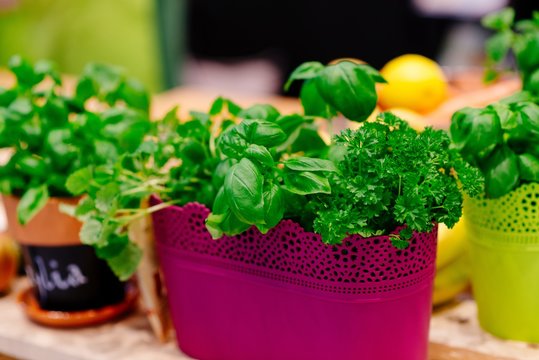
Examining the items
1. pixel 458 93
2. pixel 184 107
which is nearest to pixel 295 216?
pixel 458 93

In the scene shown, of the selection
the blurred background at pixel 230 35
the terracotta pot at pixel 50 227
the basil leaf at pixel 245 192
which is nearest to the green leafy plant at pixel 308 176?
the basil leaf at pixel 245 192

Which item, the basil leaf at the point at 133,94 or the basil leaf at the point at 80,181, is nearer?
the basil leaf at the point at 80,181

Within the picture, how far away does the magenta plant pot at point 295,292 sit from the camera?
66 centimetres

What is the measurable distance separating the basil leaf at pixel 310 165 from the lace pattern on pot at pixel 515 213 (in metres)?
0.23

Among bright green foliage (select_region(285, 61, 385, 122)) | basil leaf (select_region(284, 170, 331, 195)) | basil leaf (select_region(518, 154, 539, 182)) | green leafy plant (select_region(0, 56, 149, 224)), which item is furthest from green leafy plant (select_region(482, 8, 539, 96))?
green leafy plant (select_region(0, 56, 149, 224))

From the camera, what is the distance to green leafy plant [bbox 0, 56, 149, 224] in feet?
2.78

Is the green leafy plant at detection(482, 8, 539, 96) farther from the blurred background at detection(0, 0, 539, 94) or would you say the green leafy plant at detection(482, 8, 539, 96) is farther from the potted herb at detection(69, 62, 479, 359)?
the blurred background at detection(0, 0, 539, 94)

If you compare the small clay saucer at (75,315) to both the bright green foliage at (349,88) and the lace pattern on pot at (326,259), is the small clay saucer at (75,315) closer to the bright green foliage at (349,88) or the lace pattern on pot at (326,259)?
the lace pattern on pot at (326,259)

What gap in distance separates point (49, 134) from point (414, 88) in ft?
1.93

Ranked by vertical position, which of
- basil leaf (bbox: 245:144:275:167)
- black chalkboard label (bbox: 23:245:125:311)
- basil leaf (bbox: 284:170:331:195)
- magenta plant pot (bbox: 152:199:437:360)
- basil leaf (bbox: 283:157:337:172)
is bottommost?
black chalkboard label (bbox: 23:245:125:311)

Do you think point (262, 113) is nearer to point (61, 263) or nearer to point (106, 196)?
point (106, 196)

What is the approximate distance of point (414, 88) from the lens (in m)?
1.15

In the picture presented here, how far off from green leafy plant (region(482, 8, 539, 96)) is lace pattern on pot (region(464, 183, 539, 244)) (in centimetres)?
13

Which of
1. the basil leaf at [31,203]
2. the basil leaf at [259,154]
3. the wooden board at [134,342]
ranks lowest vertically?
the wooden board at [134,342]
